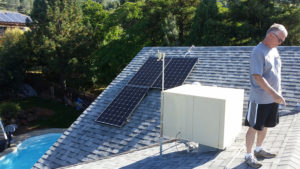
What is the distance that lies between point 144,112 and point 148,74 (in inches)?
83.3

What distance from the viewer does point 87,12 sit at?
84.3ft

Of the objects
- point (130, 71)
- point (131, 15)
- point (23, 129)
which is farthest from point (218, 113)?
point (131, 15)

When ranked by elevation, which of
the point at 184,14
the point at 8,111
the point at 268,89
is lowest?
the point at 8,111

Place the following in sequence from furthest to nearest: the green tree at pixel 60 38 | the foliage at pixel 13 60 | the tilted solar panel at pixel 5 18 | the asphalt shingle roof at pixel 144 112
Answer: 1. the tilted solar panel at pixel 5 18
2. the foliage at pixel 13 60
3. the green tree at pixel 60 38
4. the asphalt shingle roof at pixel 144 112

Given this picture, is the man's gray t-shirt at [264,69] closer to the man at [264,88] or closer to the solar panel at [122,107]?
the man at [264,88]

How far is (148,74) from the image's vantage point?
10008 millimetres

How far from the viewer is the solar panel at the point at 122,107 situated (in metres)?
8.45

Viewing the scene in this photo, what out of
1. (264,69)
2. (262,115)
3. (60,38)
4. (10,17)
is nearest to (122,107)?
(262,115)

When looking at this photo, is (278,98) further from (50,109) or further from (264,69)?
(50,109)

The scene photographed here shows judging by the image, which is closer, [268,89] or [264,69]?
[268,89]

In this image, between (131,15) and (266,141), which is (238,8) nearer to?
(131,15)

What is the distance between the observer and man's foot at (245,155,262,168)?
332 cm

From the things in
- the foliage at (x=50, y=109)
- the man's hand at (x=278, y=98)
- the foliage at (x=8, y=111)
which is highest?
the man's hand at (x=278, y=98)

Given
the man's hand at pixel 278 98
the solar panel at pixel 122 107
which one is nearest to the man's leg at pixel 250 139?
the man's hand at pixel 278 98
